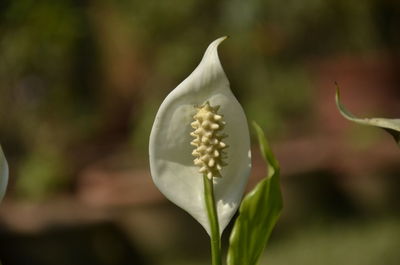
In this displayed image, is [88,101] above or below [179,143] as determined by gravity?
below

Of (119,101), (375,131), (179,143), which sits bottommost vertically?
(119,101)

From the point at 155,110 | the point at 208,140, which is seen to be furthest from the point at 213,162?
the point at 155,110

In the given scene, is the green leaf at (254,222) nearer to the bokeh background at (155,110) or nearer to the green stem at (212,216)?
the green stem at (212,216)

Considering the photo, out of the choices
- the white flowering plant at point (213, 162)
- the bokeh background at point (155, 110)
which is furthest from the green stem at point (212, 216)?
the bokeh background at point (155, 110)

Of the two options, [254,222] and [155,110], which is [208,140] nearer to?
[254,222]

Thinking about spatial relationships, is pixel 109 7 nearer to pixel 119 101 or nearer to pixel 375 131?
pixel 119 101

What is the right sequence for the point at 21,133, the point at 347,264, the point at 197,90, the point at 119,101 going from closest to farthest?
the point at 197,90 → the point at 347,264 → the point at 21,133 → the point at 119,101

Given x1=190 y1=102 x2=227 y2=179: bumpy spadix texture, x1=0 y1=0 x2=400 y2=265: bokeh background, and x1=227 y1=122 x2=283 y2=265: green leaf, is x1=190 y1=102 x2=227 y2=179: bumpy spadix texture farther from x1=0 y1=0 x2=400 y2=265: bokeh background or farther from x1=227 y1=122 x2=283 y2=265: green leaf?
x1=0 y1=0 x2=400 y2=265: bokeh background

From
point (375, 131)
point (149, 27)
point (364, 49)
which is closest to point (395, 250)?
point (375, 131)
